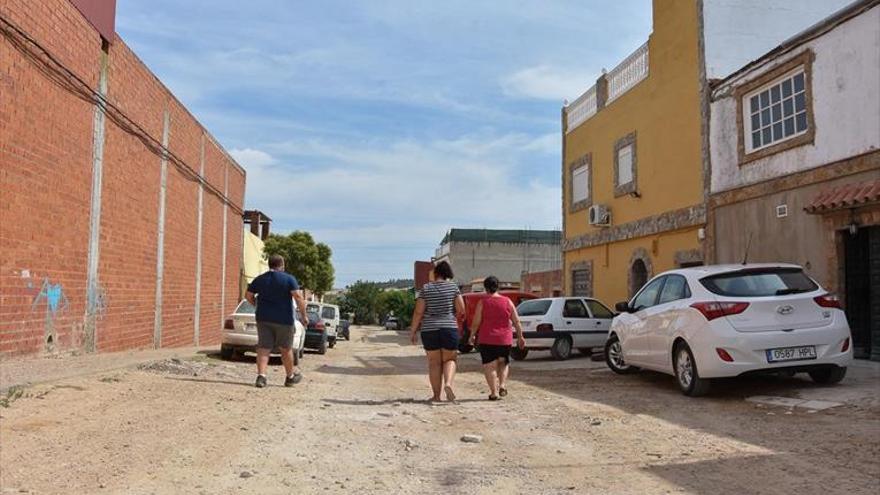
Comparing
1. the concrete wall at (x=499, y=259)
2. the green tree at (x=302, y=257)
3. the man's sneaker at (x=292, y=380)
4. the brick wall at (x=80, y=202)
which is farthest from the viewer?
the concrete wall at (x=499, y=259)

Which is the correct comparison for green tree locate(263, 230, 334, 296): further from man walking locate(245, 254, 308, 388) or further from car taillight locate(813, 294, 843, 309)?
car taillight locate(813, 294, 843, 309)

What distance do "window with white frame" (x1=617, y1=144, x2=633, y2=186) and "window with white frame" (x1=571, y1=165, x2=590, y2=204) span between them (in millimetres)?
2195

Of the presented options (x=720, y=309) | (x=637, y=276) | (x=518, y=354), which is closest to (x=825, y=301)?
(x=720, y=309)

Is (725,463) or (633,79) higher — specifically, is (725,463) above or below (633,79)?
below

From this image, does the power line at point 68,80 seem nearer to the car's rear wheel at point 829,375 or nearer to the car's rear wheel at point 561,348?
the car's rear wheel at point 561,348

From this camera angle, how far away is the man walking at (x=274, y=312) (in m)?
8.93

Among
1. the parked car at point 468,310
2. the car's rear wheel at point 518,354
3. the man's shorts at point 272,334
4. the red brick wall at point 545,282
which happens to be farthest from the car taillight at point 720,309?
the red brick wall at point 545,282

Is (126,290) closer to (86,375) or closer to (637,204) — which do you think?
(86,375)

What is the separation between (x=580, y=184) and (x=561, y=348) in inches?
333

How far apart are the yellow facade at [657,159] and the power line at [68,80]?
11445mm

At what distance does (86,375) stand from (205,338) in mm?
12783

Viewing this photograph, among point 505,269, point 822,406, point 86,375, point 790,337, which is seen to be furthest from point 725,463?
point 505,269

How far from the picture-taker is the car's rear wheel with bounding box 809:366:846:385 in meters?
8.57

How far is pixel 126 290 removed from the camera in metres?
13.1
